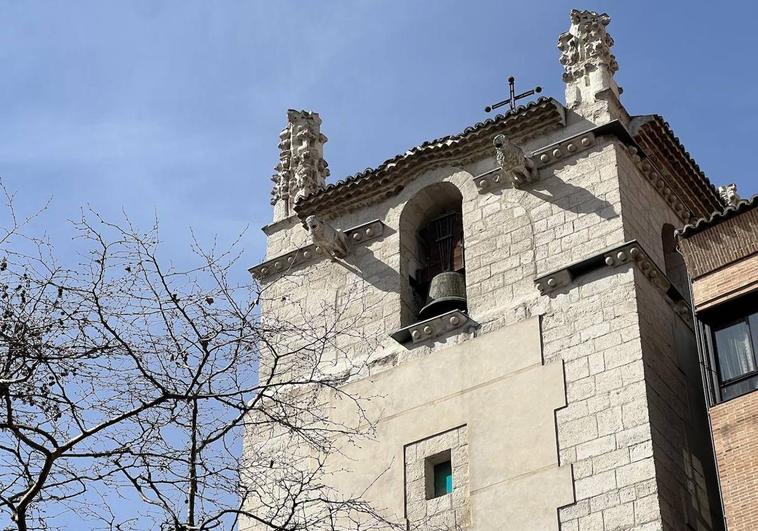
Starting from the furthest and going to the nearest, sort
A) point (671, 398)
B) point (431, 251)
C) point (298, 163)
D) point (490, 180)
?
point (298, 163) → point (431, 251) → point (490, 180) → point (671, 398)

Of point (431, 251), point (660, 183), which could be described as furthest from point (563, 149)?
point (431, 251)

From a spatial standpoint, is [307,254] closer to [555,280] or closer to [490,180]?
[490,180]

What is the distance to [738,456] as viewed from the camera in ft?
57.8

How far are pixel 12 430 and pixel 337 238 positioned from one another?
37.4 feet

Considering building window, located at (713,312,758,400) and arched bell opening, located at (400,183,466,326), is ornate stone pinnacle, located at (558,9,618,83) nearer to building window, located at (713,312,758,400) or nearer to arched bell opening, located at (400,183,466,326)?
arched bell opening, located at (400,183,466,326)

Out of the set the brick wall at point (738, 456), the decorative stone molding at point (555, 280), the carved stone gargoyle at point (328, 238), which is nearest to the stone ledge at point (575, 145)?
the decorative stone molding at point (555, 280)

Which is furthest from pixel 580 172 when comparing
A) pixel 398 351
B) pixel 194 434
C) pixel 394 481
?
pixel 194 434

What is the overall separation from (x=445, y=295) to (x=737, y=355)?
5.15 meters

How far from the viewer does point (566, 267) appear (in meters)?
21.0

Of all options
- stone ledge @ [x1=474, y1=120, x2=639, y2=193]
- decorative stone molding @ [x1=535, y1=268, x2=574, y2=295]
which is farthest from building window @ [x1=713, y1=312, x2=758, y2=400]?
stone ledge @ [x1=474, y1=120, x2=639, y2=193]

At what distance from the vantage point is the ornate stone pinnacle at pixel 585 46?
23.8 metres

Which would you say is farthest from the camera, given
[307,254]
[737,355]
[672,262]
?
[307,254]

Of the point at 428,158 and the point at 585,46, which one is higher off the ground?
the point at 585,46

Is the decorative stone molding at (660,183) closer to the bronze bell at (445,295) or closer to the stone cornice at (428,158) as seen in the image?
the stone cornice at (428,158)
